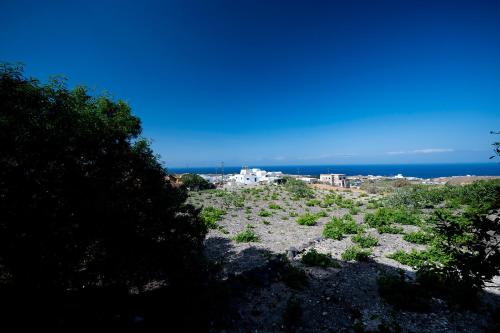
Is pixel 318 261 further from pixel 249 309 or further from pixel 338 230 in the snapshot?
pixel 338 230

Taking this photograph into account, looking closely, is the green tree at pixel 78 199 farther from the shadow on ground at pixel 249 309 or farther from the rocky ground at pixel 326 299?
the rocky ground at pixel 326 299

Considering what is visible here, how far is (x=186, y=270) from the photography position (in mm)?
6543

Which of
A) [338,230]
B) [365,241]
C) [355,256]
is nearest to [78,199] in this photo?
[355,256]

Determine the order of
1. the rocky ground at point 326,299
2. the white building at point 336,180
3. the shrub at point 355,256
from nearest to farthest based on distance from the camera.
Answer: the rocky ground at point 326,299, the shrub at point 355,256, the white building at point 336,180

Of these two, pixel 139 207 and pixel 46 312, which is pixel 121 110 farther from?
pixel 46 312

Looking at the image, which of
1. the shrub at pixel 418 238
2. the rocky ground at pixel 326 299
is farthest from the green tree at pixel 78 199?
the shrub at pixel 418 238

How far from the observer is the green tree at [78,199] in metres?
4.18

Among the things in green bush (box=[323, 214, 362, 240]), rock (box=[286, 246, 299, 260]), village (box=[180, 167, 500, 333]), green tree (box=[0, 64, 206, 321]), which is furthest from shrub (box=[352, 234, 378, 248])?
green tree (box=[0, 64, 206, 321])

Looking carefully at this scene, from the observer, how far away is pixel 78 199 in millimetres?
4898

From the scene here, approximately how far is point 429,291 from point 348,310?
2974 mm

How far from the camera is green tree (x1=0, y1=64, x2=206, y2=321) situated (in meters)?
4.18

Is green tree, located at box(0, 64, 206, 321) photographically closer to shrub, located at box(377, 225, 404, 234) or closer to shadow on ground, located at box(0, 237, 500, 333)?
shadow on ground, located at box(0, 237, 500, 333)

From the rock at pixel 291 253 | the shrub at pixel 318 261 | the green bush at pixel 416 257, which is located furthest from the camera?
the rock at pixel 291 253

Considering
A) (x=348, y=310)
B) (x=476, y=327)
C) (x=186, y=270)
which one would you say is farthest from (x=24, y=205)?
(x=476, y=327)
